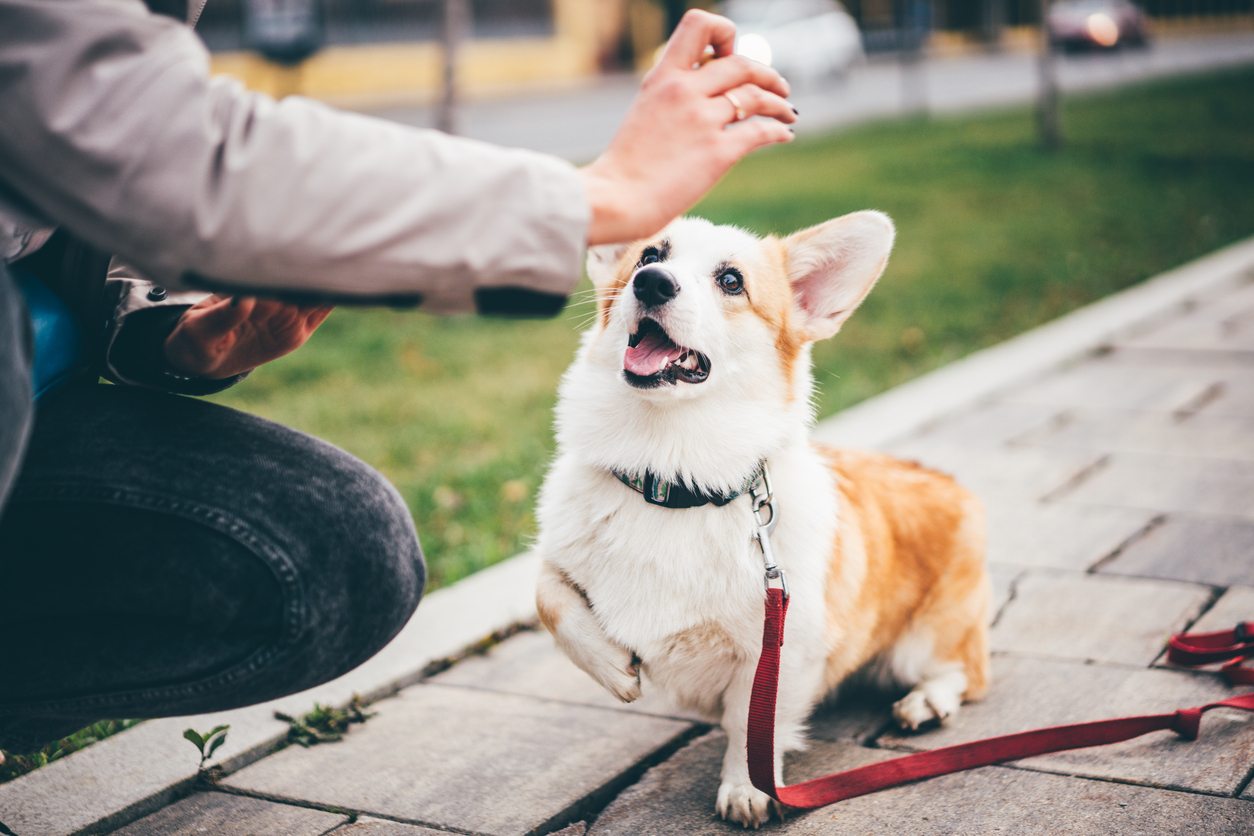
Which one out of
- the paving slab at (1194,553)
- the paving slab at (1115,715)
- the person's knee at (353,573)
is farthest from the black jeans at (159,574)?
the paving slab at (1194,553)

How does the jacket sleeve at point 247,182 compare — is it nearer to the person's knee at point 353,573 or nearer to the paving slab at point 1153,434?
the person's knee at point 353,573

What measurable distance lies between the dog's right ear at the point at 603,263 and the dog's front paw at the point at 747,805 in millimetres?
1152

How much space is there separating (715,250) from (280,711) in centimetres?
138

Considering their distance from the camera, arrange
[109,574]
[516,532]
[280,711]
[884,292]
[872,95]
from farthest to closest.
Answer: [872,95] < [884,292] < [516,532] < [280,711] < [109,574]

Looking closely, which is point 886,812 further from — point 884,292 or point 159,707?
point 884,292

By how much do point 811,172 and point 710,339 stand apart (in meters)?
8.94

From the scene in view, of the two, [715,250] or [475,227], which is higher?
[475,227]

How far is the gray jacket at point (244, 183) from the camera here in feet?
3.42

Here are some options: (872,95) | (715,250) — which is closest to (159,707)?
(715,250)

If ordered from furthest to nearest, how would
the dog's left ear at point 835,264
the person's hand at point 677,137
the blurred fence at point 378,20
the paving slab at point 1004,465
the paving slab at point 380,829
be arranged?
the blurred fence at point 378,20
the paving slab at point 1004,465
the dog's left ear at point 835,264
the paving slab at point 380,829
the person's hand at point 677,137

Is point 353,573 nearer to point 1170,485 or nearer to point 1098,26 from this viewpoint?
point 1170,485

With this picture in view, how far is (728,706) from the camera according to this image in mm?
1982

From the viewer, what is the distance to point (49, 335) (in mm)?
1580

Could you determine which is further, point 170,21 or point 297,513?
point 297,513
